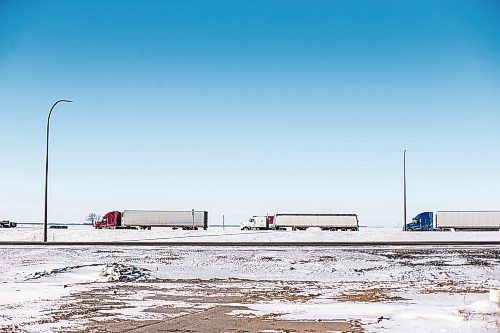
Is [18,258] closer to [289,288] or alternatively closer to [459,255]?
[289,288]

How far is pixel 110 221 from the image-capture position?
8019 cm

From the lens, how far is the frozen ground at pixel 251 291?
12234mm

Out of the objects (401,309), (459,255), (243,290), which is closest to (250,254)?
(459,255)

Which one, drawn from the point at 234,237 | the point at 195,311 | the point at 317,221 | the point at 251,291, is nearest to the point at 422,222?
the point at 317,221

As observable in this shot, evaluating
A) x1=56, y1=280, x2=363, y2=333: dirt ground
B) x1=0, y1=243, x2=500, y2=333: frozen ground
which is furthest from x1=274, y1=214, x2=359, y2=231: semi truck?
x1=56, y1=280, x2=363, y2=333: dirt ground

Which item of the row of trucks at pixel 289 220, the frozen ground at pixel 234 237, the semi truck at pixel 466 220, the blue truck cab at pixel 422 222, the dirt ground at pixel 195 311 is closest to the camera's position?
the dirt ground at pixel 195 311

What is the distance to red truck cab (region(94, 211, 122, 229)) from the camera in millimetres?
80000

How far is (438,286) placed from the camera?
2005 centimetres

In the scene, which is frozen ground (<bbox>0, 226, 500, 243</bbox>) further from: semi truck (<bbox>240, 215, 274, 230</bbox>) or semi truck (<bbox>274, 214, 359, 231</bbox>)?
semi truck (<bbox>240, 215, 274, 230</bbox>)

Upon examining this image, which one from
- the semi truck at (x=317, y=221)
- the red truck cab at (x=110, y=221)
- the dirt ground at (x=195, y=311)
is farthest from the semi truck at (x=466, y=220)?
the dirt ground at (x=195, y=311)

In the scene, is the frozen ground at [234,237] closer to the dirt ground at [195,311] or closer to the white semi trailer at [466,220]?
the white semi trailer at [466,220]

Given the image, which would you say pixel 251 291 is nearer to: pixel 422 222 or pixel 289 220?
pixel 289 220

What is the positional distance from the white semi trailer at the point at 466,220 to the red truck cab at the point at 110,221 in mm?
43478

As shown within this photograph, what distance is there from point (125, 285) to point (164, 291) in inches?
84.5
